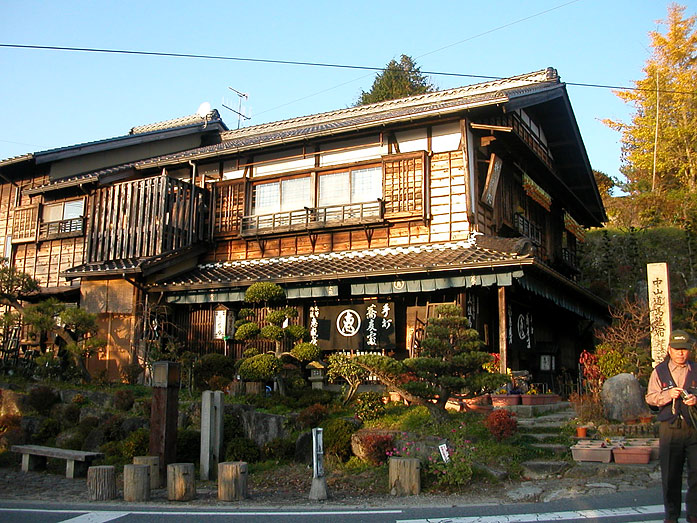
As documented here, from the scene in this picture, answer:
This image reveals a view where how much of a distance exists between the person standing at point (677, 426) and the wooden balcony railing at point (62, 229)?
20.1 m

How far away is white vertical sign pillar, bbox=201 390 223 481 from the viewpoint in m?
11.0

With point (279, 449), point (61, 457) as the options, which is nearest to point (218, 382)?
point (279, 449)

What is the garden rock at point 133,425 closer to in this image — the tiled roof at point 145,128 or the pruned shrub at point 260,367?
the pruned shrub at point 260,367

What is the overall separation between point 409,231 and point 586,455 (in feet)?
26.9

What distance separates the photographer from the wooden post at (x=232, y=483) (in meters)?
8.95

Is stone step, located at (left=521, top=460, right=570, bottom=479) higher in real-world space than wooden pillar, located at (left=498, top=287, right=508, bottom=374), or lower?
lower

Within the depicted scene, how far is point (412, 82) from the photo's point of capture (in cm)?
4181

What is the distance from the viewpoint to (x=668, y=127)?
30953 millimetres

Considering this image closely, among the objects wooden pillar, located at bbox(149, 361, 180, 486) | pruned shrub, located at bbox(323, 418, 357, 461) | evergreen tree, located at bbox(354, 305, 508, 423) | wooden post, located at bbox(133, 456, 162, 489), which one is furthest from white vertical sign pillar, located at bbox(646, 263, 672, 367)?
wooden post, located at bbox(133, 456, 162, 489)

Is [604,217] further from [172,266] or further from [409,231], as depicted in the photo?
[172,266]

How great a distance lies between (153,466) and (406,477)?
421 centimetres

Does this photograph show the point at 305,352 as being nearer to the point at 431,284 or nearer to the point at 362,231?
the point at 431,284

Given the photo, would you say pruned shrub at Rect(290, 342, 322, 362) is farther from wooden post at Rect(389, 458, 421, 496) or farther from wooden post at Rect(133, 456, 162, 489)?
wooden post at Rect(389, 458, 421, 496)

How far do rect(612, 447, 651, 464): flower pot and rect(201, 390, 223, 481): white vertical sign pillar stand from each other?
22.0 ft
